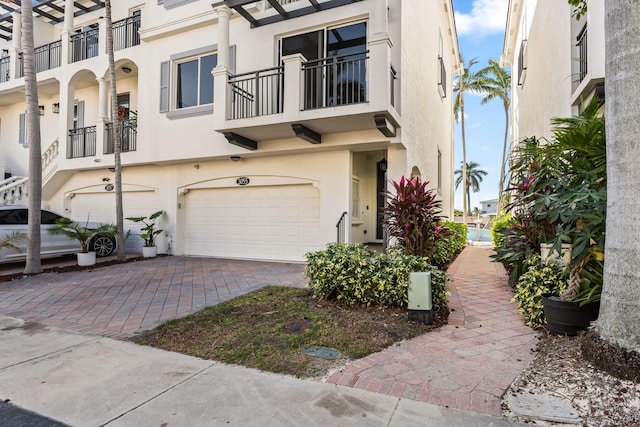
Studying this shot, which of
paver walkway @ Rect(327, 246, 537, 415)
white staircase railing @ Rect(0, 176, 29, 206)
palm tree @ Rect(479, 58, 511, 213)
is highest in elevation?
palm tree @ Rect(479, 58, 511, 213)

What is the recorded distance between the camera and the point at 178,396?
9.13ft

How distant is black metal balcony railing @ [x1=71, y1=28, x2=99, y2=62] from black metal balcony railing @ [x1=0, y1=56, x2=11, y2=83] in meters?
4.21

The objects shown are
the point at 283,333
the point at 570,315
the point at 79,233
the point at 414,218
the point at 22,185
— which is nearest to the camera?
A: the point at 570,315

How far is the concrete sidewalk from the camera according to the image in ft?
8.09

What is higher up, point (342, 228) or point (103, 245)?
point (342, 228)

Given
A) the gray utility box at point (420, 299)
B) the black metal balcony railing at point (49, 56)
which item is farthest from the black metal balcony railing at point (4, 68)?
the gray utility box at point (420, 299)

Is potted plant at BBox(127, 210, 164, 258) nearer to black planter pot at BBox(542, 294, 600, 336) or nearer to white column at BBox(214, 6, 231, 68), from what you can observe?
white column at BBox(214, 6, 231, 68)

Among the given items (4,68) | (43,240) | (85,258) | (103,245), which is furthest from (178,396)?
(4,68)

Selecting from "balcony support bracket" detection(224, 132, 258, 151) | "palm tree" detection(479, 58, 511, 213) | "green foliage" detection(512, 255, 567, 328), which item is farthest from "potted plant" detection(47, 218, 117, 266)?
"palm tree" detection(479, 58, 511, 213)

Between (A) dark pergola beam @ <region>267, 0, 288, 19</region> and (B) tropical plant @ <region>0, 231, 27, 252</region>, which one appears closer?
(B) tropical plant @ <region>0, 231, 27, 252</region>

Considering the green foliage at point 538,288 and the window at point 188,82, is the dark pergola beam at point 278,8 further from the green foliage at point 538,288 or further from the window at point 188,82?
the green foliage at point 538,288

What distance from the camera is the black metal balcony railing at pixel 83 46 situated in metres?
12.4

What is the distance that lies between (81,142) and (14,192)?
3288 mm

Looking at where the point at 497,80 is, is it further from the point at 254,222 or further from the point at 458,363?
the point at 458,363
